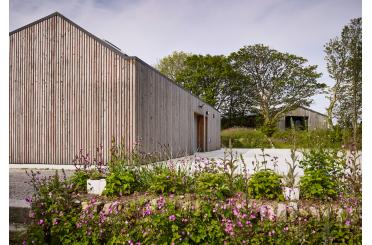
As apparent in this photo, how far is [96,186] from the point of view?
3.02 metres

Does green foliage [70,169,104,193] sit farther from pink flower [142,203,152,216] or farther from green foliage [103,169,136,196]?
pink flower [142,203,152,216]

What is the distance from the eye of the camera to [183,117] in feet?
33.9

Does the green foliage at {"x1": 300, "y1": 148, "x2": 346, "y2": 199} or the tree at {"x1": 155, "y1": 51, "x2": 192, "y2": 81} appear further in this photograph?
the tree at {"x1": 155, "y1": 51, "x2": 192, "y2": 81}

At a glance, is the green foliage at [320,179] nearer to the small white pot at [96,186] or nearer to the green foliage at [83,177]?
the small white pot at [96,186]

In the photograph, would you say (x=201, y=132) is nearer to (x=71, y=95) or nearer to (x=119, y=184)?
(x=71, y=95)

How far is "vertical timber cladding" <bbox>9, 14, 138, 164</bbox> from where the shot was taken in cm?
697

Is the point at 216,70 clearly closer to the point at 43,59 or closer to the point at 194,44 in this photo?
the point at 43,59

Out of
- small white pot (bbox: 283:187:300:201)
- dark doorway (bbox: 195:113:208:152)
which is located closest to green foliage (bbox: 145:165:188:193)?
small white pot (bbox: 283:187:300:201)

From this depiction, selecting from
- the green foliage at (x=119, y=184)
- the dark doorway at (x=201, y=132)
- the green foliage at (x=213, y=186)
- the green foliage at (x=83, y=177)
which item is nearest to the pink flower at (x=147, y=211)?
the green foliage at (x=213, y=186)

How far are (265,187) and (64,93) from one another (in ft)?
19.8

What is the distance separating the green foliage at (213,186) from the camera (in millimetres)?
2387

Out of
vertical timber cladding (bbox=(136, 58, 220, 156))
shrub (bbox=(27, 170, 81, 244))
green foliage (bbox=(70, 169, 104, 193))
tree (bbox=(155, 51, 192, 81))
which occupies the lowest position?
shrub (bbox=(27, 170, 81, 244))

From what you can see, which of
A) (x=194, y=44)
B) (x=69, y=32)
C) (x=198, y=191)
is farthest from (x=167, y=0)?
(x=69, y=32)

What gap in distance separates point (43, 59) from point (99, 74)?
5.06 ft
